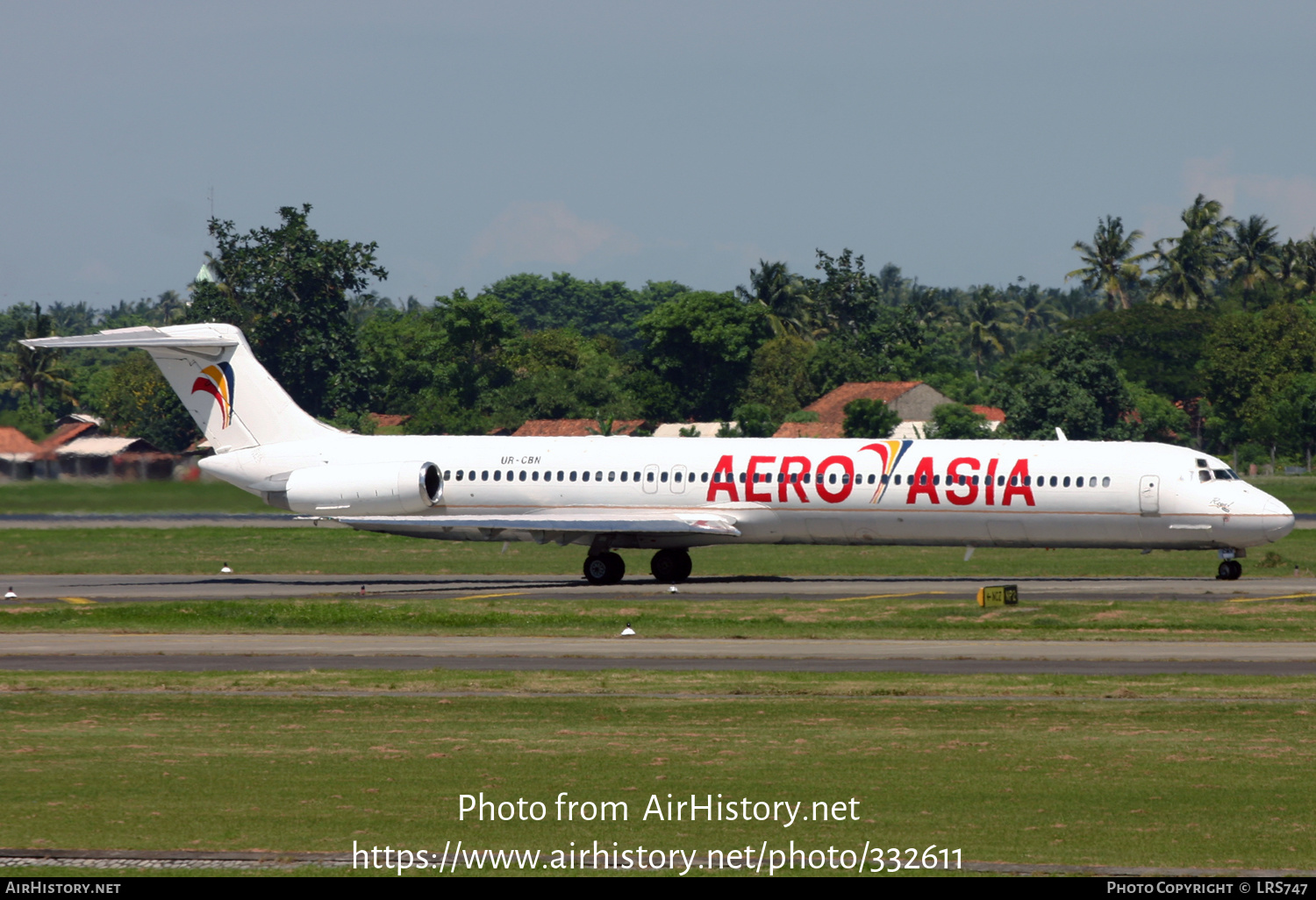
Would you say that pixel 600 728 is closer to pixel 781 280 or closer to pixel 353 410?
pixel 353 410

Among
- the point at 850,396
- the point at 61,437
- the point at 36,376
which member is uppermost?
the point at 36,376

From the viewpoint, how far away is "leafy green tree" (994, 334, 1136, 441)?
12012cm

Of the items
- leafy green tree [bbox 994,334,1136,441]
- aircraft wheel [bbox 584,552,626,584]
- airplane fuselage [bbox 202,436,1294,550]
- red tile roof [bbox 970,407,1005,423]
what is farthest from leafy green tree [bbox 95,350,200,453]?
red tile roof [bbox 970,407,1005,423]

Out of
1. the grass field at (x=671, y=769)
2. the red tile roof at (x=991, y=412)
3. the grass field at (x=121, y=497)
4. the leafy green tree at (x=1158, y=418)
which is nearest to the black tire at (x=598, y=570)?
the grass field at (x=121, y=497)

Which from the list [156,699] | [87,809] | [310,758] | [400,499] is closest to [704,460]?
[400,499]

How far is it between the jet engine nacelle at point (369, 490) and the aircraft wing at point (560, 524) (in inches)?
11.7

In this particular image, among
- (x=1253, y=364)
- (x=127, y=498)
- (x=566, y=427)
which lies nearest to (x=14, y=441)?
(x=127, y=498)

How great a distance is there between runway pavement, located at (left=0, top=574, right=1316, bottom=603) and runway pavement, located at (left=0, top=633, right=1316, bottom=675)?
8963 mm

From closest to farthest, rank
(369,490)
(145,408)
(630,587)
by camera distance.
A: (630,587) → (369,490) → (145,408)

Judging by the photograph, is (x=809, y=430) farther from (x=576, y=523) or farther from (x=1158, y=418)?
(x=576, y=523)

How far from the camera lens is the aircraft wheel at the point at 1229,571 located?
47.3m

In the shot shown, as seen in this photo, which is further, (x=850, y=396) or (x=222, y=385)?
(x=850, y=396)

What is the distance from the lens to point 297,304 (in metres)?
146

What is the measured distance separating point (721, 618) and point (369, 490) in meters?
15.5
